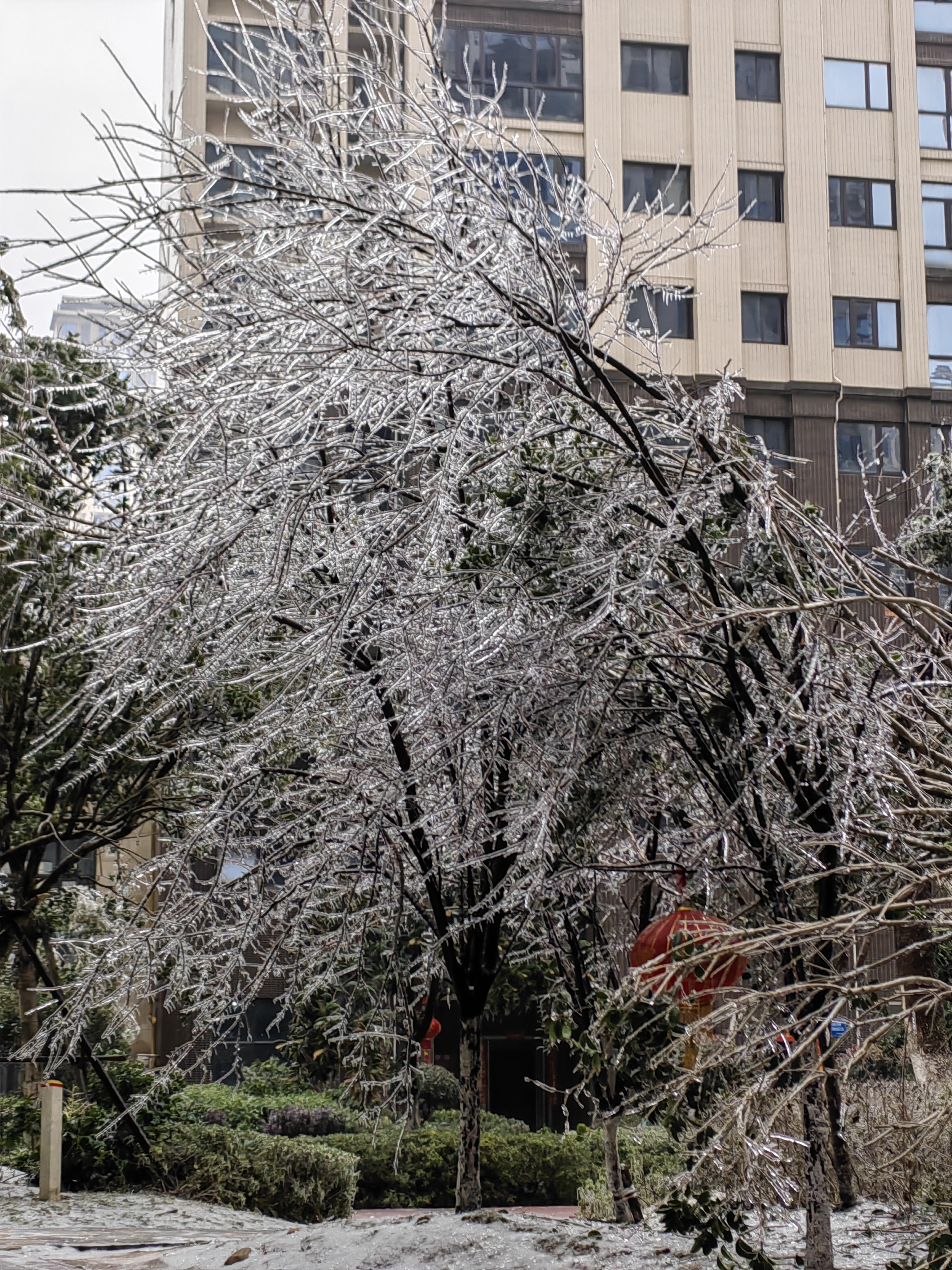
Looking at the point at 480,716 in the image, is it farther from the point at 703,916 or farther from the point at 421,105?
the point at 421,105

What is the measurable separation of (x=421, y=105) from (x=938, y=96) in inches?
1284

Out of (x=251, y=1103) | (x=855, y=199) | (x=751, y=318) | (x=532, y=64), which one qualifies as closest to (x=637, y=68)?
(x=532, y=64)

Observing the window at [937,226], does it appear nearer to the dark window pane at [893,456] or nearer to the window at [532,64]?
the dark window pane at [893,456]

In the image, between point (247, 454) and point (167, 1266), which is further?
point (167, 1266)

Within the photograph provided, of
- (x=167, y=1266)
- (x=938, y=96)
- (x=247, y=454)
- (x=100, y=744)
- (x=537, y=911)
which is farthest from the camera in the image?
(x=938, y=96)

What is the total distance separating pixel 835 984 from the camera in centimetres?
652

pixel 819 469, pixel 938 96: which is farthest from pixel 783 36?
pixel 819 469

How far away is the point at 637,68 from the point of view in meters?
34.6

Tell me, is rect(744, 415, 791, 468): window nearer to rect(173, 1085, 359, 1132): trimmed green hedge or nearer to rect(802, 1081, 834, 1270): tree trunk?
rect(173, 1085, 359, 1132): trimmed green hedge

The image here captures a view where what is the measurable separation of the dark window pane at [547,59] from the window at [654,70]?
161cm

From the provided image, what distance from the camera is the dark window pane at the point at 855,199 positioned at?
34906 mm

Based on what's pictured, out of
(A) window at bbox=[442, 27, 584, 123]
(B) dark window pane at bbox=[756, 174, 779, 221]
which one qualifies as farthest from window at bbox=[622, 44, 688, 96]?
(B) dark window pane at bbox=[756, 174, 779, 221]

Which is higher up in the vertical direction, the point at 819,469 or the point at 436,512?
the point at 819,469

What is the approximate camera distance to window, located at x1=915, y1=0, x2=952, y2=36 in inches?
1417
